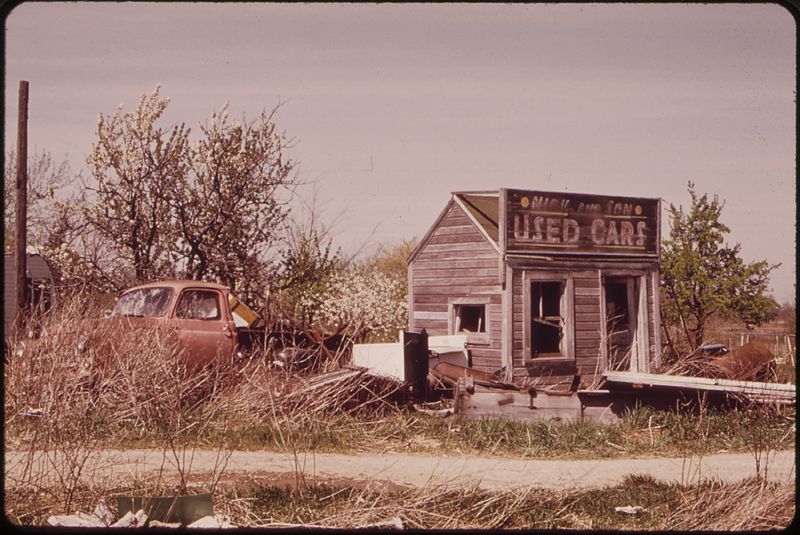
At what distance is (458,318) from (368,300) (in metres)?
6.74

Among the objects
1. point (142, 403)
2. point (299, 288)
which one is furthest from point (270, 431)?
point (299, 288)

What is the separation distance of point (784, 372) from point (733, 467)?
367 cm

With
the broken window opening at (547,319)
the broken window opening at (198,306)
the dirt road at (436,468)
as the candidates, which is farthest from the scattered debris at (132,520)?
the broken window opening at (547,319)

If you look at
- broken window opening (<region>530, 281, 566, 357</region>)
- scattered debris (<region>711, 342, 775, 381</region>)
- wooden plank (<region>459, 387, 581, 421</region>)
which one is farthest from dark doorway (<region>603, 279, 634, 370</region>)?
wooden plank (<region>459, 387, 581, 421</region>)

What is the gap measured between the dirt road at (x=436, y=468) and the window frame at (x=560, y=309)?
17.6 feet

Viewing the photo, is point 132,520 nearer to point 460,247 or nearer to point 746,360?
point 460,247

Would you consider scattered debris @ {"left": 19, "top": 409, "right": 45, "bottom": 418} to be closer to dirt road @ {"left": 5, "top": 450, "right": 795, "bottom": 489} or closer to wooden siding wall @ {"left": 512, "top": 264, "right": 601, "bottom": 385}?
dirt road @ {"left": 5, "top": 450, "right": 795, "bottom": 489}

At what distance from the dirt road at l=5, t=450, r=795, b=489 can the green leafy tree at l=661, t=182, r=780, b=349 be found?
9243 mm

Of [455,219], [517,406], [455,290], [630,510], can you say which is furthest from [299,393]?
[455,219]

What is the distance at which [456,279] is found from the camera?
651 inches

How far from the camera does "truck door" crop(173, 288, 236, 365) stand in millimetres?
12164

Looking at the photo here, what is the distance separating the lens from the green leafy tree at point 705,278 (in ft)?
Result: 61.1

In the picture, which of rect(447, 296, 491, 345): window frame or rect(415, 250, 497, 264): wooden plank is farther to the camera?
rect(415, 250, 497, 264): wooden plank

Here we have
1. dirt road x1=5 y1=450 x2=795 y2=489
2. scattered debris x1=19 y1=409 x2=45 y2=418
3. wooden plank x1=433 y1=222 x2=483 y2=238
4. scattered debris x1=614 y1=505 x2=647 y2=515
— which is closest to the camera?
scattered debris x1=614 y1=505 x2=647 y2=515
